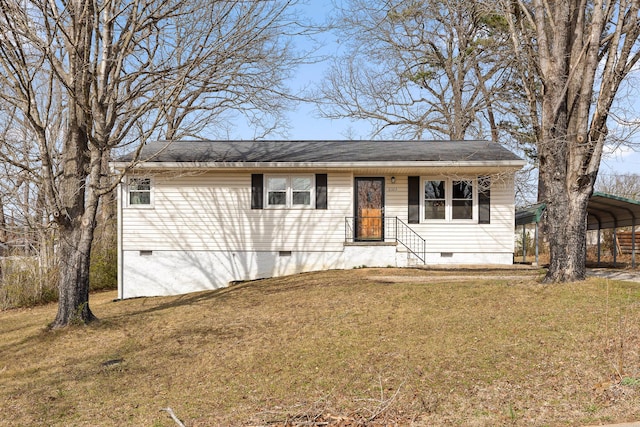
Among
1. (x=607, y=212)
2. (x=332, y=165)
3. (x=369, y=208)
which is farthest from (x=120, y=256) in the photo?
(x=607, y=212)

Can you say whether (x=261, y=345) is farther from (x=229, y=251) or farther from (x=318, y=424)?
(x=229, y=251)

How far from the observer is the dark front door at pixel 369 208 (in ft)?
48.6

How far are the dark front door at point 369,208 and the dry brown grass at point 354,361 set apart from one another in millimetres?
4328

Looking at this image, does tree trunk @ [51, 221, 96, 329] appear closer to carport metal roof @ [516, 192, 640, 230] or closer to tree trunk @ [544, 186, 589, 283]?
tree trunk @ [544, 186, 589, 283]

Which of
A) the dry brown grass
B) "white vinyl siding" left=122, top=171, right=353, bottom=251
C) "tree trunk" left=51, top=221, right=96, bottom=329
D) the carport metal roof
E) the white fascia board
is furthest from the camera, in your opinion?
"white vinyl siding" left=122, top=171, right=353, bottom=251

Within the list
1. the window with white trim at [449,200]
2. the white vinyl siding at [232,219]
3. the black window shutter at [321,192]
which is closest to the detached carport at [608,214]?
the window with white trim at [449,200]

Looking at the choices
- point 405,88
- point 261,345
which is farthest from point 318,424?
point 405,88

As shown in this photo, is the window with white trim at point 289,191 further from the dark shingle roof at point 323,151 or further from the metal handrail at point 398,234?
the metal handrail at point 398,234

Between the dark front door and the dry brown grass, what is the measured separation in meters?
4.33

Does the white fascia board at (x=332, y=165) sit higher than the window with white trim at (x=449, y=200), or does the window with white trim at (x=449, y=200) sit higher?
the white fascia board at (x=332, y=165)

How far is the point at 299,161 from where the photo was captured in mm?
14148

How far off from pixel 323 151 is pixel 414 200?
328 cm

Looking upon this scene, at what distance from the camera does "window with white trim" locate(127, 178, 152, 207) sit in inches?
566

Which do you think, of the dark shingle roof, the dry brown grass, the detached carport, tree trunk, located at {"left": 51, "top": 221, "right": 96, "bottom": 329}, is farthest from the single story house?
tree trunk, located at {"left": 51, "top": 221, "right": 96, "bottom": 329}
